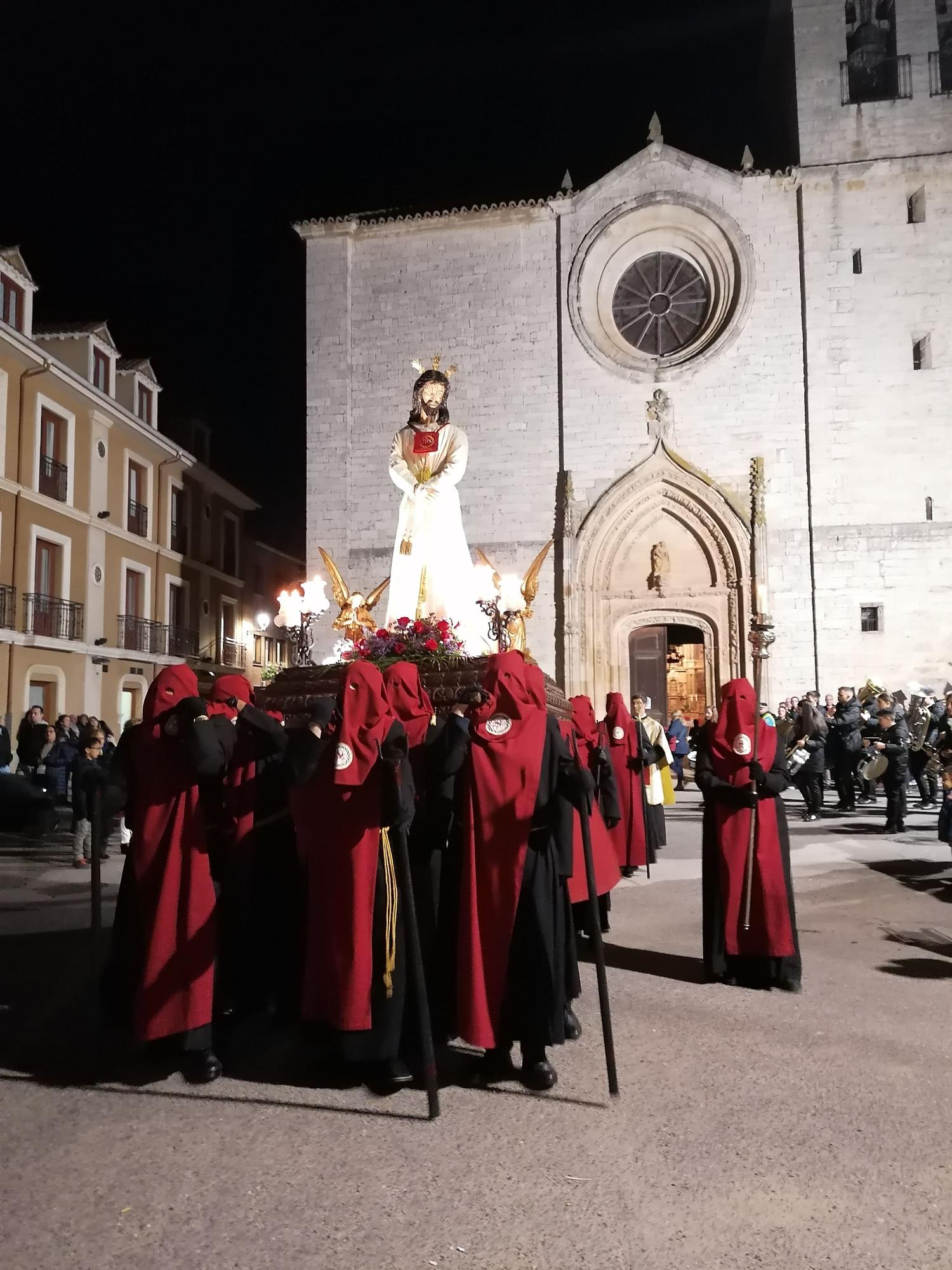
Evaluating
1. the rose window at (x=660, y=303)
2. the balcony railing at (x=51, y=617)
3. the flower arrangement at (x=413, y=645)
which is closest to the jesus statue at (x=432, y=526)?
the flower arrangement at (x=413, y=645)

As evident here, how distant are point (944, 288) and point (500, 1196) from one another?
22.4m

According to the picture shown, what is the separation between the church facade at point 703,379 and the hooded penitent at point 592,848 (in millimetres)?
13725

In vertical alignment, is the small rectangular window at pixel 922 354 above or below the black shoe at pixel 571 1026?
above

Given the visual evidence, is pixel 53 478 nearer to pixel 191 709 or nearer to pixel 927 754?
pixel 927 754

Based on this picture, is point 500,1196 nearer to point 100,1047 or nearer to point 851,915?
point 100,1047

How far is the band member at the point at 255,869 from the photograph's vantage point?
428 cm

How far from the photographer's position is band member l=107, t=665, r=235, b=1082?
159 inches

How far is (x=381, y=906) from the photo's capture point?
4.00 meters

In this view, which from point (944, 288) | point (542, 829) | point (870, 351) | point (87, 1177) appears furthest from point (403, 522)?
point (944, 288)

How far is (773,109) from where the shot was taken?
26297mm

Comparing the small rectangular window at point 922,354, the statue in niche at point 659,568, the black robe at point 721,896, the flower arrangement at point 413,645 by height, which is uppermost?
the small rectangular window at point 922,354

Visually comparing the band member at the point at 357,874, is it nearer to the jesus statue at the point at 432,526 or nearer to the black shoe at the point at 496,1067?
the black shoe at the point at 496,1067

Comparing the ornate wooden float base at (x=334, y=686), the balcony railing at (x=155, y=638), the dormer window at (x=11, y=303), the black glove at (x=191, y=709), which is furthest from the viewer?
the balcony railing at (x=155, y=638)

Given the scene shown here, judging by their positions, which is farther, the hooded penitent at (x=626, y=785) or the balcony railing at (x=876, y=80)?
the balcony railing at (x=876, y=80)
